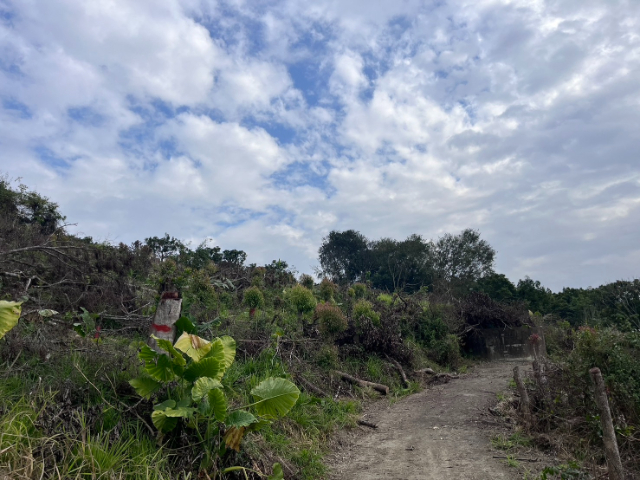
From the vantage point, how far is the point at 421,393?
10062 millimetres

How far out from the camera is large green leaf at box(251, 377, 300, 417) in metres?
4.11

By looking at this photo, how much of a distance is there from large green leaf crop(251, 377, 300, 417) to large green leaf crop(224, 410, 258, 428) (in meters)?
0.18

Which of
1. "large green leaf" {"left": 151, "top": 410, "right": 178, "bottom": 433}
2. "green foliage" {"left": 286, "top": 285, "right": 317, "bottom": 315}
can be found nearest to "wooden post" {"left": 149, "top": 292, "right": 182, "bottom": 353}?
"large green leaf" {"left": 151, "top": 410, "right": 178, "bottom": 433}

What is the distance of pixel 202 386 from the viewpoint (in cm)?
380

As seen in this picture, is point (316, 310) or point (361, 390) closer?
point (361, 390)

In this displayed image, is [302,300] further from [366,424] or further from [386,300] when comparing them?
[386,300]

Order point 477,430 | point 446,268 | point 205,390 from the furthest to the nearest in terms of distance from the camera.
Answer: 1. point 446,268
2. point 477,430
3. point 205,390

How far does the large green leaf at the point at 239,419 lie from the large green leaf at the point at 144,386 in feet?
2.32

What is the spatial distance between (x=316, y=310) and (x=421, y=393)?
2967 mm

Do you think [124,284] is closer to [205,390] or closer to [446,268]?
[205,390]

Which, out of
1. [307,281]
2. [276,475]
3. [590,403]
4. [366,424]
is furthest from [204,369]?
[307,281]

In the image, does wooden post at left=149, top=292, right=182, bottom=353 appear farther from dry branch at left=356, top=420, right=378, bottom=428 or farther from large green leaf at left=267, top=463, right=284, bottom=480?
dry branch at left=356, top=420, right=378, bottom=428

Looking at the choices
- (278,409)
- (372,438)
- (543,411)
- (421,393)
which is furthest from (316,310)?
(278,409)

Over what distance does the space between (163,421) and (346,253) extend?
1586 inches
